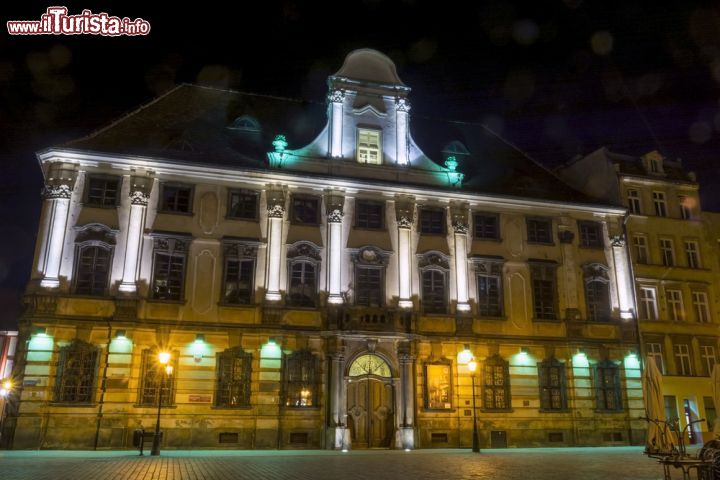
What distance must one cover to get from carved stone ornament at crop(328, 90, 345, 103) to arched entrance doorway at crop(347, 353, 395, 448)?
43.9ft

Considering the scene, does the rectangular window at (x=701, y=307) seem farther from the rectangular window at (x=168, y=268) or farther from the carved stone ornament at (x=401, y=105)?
the rectangular window at (x=168, y=268)

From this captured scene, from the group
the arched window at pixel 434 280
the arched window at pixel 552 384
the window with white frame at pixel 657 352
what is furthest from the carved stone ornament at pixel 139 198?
the window with white frame at pixel 657 352

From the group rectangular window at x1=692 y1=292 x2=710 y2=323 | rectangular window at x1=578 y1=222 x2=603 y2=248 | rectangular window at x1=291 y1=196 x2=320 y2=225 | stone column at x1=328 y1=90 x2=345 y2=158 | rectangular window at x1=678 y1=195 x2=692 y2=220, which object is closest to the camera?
rectangular window at x1=291 y1=196 x2=320 y2=225

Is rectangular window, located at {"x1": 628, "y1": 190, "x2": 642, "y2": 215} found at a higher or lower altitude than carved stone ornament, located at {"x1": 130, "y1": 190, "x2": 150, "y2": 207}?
higher

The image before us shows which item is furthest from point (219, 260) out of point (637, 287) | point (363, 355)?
point (637, 287)

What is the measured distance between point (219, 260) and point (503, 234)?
48.7ft

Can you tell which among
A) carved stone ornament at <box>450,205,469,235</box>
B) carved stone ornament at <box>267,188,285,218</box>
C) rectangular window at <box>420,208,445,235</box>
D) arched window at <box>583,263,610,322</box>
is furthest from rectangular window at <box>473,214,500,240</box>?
carved stone ornament at <box>267,188,285,218</box>

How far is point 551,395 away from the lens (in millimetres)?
30594

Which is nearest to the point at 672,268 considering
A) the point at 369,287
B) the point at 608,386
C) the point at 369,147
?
the point at 608,386

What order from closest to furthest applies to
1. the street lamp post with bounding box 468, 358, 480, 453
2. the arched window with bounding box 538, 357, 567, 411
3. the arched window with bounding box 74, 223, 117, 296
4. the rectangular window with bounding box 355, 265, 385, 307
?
the street lamp post with bounding box 468, 358, 480, 453
the arched window with bounding box 74, 223, 117, 296
the rectangular window with bounding box 355, 265, 385, 307
the arched window with bounding box 538, 357, 567, 411

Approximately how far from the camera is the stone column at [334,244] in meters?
28.7

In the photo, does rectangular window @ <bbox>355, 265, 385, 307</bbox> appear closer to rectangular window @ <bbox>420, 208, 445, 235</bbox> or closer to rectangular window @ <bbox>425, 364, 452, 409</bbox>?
rectangular window @ <bbox>420, 208, 445, 235</bbox>

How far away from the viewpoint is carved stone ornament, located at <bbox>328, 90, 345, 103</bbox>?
104ft

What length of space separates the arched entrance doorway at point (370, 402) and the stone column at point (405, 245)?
3.28 metres
